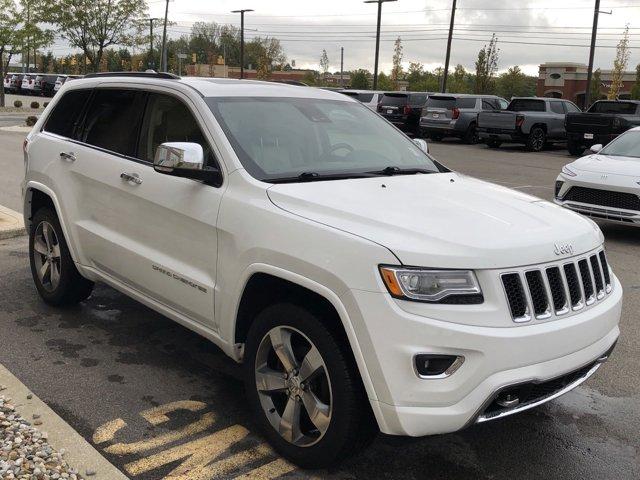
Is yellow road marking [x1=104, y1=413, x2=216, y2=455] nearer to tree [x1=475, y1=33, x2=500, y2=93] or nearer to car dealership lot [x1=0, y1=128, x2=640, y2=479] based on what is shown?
car dealership lot [x1=0, y1=128, x2=640, y2=479]

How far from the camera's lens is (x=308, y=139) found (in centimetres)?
406

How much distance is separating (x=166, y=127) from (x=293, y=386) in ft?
6.24

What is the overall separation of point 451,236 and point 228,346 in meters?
1.38

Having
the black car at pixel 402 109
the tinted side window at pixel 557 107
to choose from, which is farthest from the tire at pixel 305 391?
the black car at pixel 402 109

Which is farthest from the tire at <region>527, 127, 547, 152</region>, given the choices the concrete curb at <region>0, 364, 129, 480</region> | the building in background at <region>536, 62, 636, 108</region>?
the building in background at <region>536, 62, 636, 108</region>

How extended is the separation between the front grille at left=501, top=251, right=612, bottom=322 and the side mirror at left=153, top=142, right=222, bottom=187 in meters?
1.64

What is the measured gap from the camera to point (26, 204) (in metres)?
5.48

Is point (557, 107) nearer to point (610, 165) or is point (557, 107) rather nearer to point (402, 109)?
point (402, 109)

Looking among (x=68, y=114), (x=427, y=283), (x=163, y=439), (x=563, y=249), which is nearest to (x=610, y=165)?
(x=563, y=249)

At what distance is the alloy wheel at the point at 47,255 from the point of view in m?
5.23

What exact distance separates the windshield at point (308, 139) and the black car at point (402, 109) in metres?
22.9

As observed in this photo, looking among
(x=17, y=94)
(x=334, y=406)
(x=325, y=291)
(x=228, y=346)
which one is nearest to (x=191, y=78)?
(x=228, y=346)

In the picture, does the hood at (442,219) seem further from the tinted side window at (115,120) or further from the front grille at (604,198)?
the front grille at (604,198)

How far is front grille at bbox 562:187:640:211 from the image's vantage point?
8.60 metres
